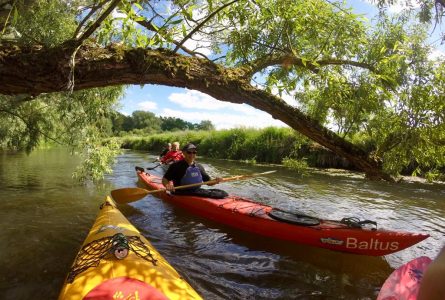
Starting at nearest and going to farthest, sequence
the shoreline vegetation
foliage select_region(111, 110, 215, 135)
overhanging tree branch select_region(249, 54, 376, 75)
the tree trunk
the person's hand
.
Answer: the tree trunk
overhanging tree branch select_region(249, 54, 376, 75)
the person's hand
the shoreline vegetation
foliage select_region(111, 110, 215, 135)

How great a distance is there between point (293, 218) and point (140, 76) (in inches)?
134

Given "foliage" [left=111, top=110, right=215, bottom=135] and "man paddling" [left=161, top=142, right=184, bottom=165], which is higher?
"foliage" [left=111, top=110, right=215, bottom=135]

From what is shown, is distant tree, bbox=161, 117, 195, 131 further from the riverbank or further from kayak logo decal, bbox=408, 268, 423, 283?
kayak logo decal, bbox=408, 268, 423, 283

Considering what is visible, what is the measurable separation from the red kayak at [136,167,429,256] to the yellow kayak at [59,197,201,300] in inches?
101

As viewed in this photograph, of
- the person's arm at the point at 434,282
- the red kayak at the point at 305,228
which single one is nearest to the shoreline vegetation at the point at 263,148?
the red kayak at the point at 305,228

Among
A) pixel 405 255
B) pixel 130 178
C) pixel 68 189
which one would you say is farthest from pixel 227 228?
pixel 130 178

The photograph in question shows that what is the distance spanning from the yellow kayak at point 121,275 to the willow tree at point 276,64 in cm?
164

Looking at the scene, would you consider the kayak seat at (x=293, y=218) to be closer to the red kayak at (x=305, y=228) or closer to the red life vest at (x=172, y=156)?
the red kayak at (x=305, y=228)

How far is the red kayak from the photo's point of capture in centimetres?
488

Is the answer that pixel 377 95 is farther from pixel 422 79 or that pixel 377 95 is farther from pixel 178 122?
pixel 178 122

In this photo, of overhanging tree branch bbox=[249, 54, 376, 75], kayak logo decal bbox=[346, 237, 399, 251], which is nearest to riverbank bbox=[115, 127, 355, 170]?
overhanging tree branch bbox=[249, 54, 376, 75]

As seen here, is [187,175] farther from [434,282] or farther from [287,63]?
[434,282]

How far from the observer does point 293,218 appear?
226 inches

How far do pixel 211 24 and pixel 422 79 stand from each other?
3052 millimetres
